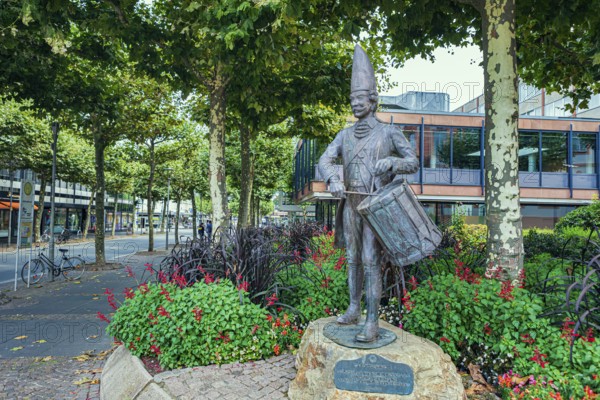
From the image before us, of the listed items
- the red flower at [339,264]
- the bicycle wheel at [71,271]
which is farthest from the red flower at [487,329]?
the bicycle wheel at [71,271]

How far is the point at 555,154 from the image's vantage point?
24094 millimetres

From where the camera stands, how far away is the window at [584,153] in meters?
24.2

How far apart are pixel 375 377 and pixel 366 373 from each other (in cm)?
8

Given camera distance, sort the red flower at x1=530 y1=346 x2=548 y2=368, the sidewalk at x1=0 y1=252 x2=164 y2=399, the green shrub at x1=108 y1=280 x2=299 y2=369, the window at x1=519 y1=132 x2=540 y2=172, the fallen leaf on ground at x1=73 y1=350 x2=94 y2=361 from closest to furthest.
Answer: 1. the red flower at x1=530 y1=346 x2=548 y2=368
2. the green shrub at x1=108 y1=280 x2=299 y2=369
3. the sidewalk at x1=0 y1=252 x2=164 y2=399
4. the fallen leaf on ground at x1=73 y1=350 x2=94 y2=361
5. the window at x1=519 y1=132 x2=540 y2=172

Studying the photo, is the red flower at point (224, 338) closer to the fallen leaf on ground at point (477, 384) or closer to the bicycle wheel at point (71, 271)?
the fallen leaf on ground at point (477, 384)

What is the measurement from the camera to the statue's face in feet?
12.2

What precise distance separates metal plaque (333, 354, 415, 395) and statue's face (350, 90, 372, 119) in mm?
2150

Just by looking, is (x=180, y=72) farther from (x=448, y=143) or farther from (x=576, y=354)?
(x=448, y=143)

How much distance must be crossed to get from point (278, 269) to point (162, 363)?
6.22 ft

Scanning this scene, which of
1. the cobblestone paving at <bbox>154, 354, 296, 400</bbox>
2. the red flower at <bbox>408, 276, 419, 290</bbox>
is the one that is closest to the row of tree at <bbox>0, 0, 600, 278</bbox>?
the red flower at <bbox>408, 276, 419, 290</bbox>

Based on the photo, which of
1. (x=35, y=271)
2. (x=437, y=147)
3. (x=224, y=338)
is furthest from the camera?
(x=437, y=147)

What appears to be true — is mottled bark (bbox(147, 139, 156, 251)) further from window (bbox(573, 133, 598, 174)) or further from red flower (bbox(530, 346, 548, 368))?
window (bbox(573, 133, 598, 174))

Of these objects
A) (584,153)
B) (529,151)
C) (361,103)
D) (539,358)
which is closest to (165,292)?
(361,103)

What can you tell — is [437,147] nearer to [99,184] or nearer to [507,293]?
[99,184]
